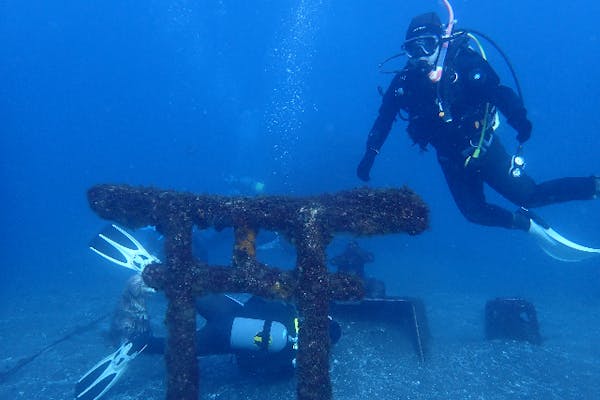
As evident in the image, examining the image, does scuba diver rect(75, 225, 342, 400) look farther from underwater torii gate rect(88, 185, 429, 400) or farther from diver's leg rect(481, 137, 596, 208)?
diver's leg rect(481, 137, 596, 208)

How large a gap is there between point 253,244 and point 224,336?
2.35 metres

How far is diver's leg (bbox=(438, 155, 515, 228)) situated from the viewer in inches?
243

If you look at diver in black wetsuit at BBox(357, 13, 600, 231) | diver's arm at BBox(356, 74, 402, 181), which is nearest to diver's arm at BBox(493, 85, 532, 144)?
diver in black wetsuit at BBox(357, 13, 600, 231)

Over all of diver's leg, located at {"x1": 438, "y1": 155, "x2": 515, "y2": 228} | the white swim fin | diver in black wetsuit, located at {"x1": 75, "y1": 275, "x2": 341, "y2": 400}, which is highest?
diver's leg, located at {"x1": 438, "y1": 155, "x2": 515, "y2": 228}

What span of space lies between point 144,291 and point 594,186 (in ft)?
27.0

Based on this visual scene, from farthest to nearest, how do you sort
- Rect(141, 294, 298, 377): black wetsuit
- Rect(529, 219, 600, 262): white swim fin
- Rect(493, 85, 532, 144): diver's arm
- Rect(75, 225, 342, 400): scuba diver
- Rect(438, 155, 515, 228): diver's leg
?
Rect(529, 219, 600, 262): white swim fin < Rect(438, 155, 515, 228): diver's leg < Rect(493, 85, 532, 144): diver's arm < Rect(141, 294, 298, 377): black wetsuit < Rect(75, 225, 342, 400): scuba diver

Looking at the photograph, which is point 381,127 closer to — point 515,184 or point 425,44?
point 425,44

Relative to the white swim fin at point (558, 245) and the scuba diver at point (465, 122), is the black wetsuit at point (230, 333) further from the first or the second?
the white swim fin at point (558, 245)

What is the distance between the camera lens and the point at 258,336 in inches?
197

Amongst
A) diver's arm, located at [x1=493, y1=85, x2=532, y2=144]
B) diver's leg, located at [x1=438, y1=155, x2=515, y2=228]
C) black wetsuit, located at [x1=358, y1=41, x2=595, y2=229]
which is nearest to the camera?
diver's arm, located at [x1=493, y1=85, x2=532, y2=144]

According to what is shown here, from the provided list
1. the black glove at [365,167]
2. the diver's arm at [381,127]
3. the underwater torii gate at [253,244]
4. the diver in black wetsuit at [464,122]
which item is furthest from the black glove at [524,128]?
the underwater torii gate at [253,244]

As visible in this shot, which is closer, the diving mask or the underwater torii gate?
the underwater torii gate

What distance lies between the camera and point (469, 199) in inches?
249

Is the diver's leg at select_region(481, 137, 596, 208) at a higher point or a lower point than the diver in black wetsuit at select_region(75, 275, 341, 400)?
higher
